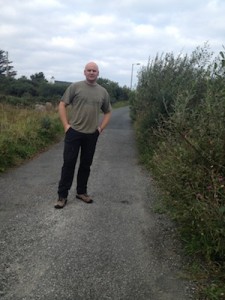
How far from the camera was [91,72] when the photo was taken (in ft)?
17.0

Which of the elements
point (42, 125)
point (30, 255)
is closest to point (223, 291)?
point (30, 255)

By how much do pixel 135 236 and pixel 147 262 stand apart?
667 mm

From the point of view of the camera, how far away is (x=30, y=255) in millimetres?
3834

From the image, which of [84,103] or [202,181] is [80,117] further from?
[202,181]

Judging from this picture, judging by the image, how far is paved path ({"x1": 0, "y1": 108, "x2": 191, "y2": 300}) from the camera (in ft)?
10.8

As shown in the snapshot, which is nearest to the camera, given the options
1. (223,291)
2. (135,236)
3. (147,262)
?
(223,291)

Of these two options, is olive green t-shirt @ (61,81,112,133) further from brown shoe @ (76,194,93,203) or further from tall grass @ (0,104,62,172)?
tall grass @ (0,104,62,172)

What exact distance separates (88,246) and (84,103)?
202cm

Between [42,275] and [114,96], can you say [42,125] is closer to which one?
[42,275]

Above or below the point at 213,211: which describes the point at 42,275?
below

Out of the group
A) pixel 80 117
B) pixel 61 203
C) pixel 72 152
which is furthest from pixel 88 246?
pixel 80 117

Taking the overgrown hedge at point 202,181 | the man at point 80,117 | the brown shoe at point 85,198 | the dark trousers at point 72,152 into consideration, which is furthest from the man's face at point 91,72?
the brown shoe at point 85,198

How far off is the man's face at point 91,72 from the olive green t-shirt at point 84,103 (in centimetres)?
11

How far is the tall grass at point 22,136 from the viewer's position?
27.2 feet
